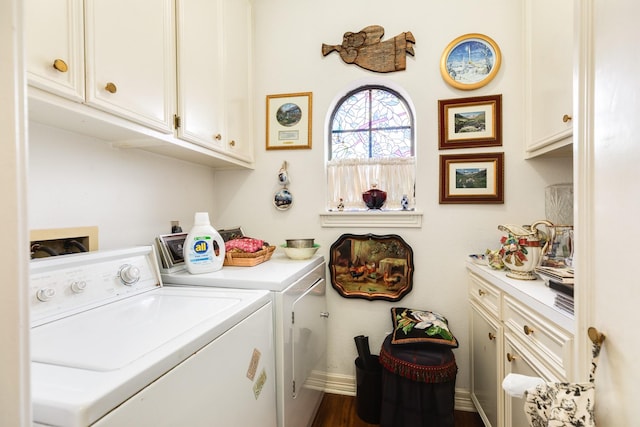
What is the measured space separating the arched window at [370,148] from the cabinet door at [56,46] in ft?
4.94

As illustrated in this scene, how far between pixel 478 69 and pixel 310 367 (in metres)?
2.11

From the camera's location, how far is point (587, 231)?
66 centimetres

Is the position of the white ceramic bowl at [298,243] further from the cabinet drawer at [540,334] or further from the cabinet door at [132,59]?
the cabinet drawer at [540,334]

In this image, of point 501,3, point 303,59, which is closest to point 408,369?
point 303,59

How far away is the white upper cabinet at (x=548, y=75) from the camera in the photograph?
130cm

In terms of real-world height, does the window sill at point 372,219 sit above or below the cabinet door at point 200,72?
below

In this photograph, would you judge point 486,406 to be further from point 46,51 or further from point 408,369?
point 46,51

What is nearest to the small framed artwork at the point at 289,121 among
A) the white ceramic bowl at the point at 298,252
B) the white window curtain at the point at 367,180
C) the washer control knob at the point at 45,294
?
the white window curtain at the point at 367,180

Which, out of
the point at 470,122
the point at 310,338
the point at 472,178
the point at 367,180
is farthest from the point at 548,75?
the point at 310,338

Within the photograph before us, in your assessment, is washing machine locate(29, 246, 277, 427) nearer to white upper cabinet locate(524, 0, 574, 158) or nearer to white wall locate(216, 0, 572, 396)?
white wall locate(216, 0, 572, 396)

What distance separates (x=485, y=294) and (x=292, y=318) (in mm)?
1060

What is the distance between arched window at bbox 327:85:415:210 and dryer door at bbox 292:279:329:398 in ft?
2.32

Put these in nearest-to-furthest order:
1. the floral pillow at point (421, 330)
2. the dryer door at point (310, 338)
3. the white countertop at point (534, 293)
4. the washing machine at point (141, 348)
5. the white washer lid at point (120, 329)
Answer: the washing machine at point (141, 348) → the white washer lid at point (120, 329) → the white countertop at point (534, 293) → the dryer door at point (310, 338) → the floral pillow at point (421, 330)

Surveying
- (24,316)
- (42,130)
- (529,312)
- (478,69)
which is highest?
(478,69)
